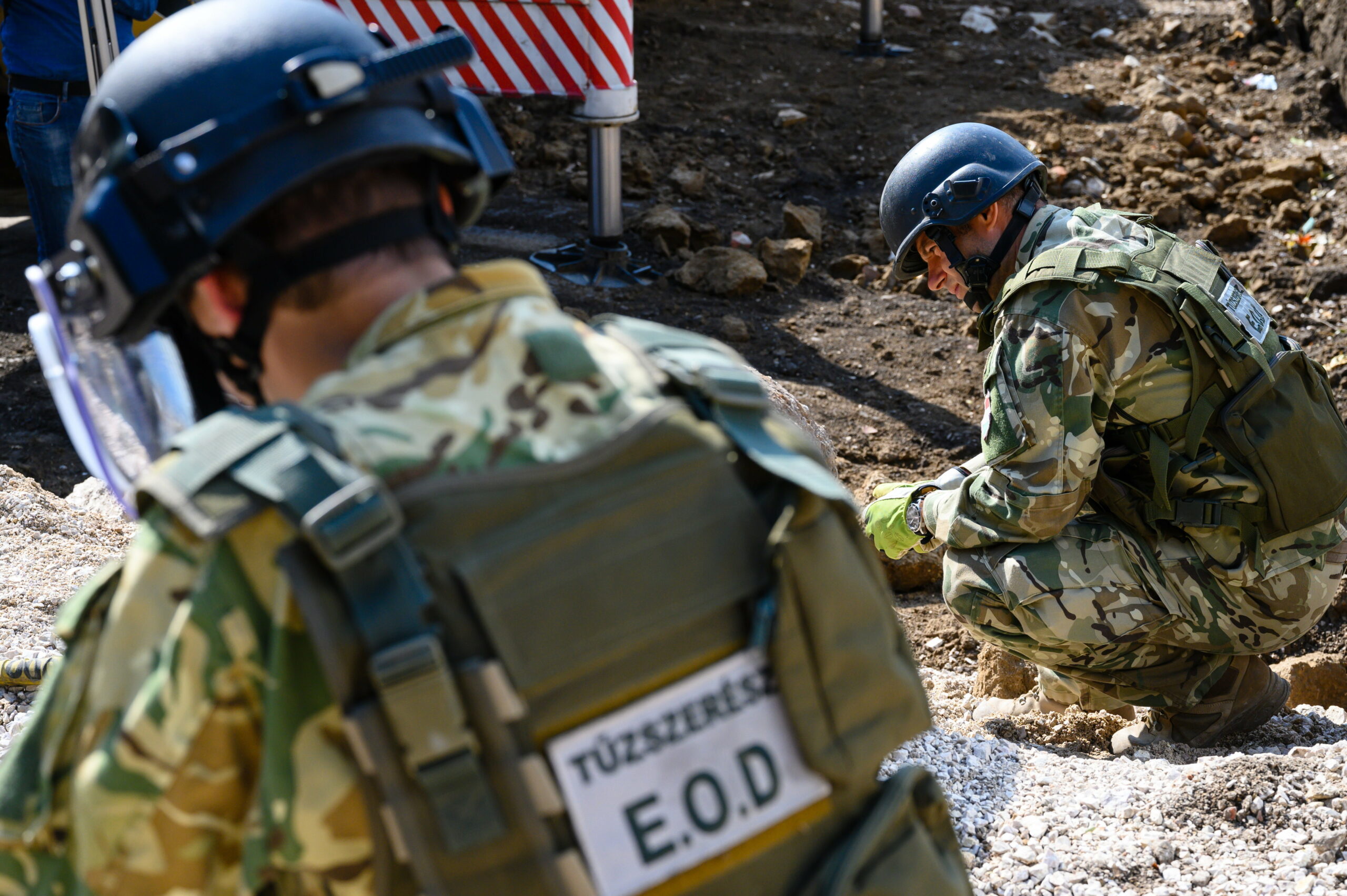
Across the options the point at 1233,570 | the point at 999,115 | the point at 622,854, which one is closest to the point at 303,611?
the point at 622,854

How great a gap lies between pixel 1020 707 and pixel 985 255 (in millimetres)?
1441

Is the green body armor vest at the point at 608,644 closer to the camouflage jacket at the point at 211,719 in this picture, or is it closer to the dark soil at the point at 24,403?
the camouflage jacket at the point at 211,719

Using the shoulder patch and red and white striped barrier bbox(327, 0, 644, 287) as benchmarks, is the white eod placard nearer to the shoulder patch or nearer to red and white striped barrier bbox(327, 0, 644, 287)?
the shoulder patch

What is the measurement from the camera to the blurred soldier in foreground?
1.10 meters

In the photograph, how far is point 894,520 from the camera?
3.81m

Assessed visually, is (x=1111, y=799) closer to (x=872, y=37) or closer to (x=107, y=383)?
(x=107, y=383)

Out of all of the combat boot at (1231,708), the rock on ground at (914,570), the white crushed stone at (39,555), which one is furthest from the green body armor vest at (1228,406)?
the white crushed stone at (39,555)

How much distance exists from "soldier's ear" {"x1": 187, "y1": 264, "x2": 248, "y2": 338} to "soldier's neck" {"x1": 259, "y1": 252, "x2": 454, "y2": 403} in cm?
6

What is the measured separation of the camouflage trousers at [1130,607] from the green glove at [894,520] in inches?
6.9

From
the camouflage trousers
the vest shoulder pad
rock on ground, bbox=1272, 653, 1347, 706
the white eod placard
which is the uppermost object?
the vest shoulder pad

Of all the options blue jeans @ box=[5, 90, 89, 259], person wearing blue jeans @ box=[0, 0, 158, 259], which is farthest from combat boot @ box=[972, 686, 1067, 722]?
person wearing blue jeans @ box=[0, 0, 158, 259]

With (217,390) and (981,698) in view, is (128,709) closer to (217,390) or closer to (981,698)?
(217,390)

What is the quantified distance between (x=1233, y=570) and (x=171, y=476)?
311 cm

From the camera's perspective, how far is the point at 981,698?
13.6 ft
